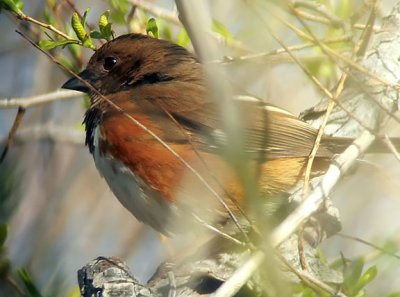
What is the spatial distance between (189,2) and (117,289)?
146cm

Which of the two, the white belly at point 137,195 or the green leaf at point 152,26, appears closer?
the white belly at point 137,195

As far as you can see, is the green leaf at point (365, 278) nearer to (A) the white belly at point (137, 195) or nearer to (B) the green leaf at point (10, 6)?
(A) the white belly at point (137, 195)

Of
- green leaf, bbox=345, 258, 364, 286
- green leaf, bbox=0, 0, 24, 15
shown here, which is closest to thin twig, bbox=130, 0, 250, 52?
green leaf, bbox=0, 0, 24, 15

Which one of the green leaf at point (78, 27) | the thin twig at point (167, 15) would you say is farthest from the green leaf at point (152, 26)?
the green leaf at point (78, 27)

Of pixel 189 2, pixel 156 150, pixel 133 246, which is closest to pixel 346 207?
pixel 133 246

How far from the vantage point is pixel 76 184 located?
16.7 ft

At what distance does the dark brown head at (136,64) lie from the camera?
4.00m

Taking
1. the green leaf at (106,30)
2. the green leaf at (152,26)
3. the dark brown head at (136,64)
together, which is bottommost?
the dark brown head at (136,64)

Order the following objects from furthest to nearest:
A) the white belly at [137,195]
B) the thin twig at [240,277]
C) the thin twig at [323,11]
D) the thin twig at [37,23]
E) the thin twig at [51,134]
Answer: the thin twig at [51,134], the thin twig at [323,11], the white belly at [137,195], the thin twig at [37,23], the thin twig at [240,277]

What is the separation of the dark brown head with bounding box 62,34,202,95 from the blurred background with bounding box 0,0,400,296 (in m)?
0.13

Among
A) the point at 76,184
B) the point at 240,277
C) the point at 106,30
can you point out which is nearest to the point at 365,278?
the point at 240,277

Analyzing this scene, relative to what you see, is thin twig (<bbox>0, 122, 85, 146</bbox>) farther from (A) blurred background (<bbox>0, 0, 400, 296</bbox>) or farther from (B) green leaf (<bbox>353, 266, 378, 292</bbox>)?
(B) green leaf (<bbox>353, 266, 378, 292</bbox>)

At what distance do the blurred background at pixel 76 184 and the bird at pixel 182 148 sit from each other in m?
0.27

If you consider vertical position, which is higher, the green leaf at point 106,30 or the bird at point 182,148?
the green leaf at point 106,30
